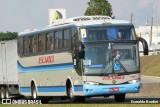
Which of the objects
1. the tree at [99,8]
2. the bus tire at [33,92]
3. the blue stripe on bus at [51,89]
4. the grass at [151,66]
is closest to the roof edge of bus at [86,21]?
the blue stripe on bus at [51,89]

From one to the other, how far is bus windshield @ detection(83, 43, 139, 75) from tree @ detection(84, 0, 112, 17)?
4696 cm

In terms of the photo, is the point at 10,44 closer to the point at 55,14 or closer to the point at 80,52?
the point at 80,52

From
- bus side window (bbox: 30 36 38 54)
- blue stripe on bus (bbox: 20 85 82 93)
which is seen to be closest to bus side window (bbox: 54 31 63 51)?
blue stripe on bus (bbox: 20 85 82 93)

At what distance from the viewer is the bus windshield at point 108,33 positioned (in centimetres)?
3117

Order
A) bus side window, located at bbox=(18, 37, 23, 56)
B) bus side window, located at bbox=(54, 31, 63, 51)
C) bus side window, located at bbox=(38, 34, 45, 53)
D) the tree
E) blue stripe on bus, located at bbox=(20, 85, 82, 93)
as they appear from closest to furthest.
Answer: blue stripe on bus, located at bbox=(20, 85, 82, 93), bus side window, located at bbox=(54, 31, 63, 51), bus side window, located at bbox=(38, 34, 45, 53), bus side window, located at bbox=(18, 37, 23, 56), the tree

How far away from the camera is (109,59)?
30.9 meters

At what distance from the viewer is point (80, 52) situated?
3078 centimetres

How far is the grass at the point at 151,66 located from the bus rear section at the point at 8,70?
35.7m

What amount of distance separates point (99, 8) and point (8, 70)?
3584cm

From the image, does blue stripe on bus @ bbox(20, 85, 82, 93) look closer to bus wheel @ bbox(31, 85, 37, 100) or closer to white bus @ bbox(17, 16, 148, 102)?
white bus @ bbox(17, 16, 148, 102)

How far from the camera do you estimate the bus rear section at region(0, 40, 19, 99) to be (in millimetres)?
42438

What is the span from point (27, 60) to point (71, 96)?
21.6ft

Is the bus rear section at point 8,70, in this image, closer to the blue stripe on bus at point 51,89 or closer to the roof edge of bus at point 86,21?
the blue stripe on bus at point 51,89

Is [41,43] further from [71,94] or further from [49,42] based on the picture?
[71,94]
